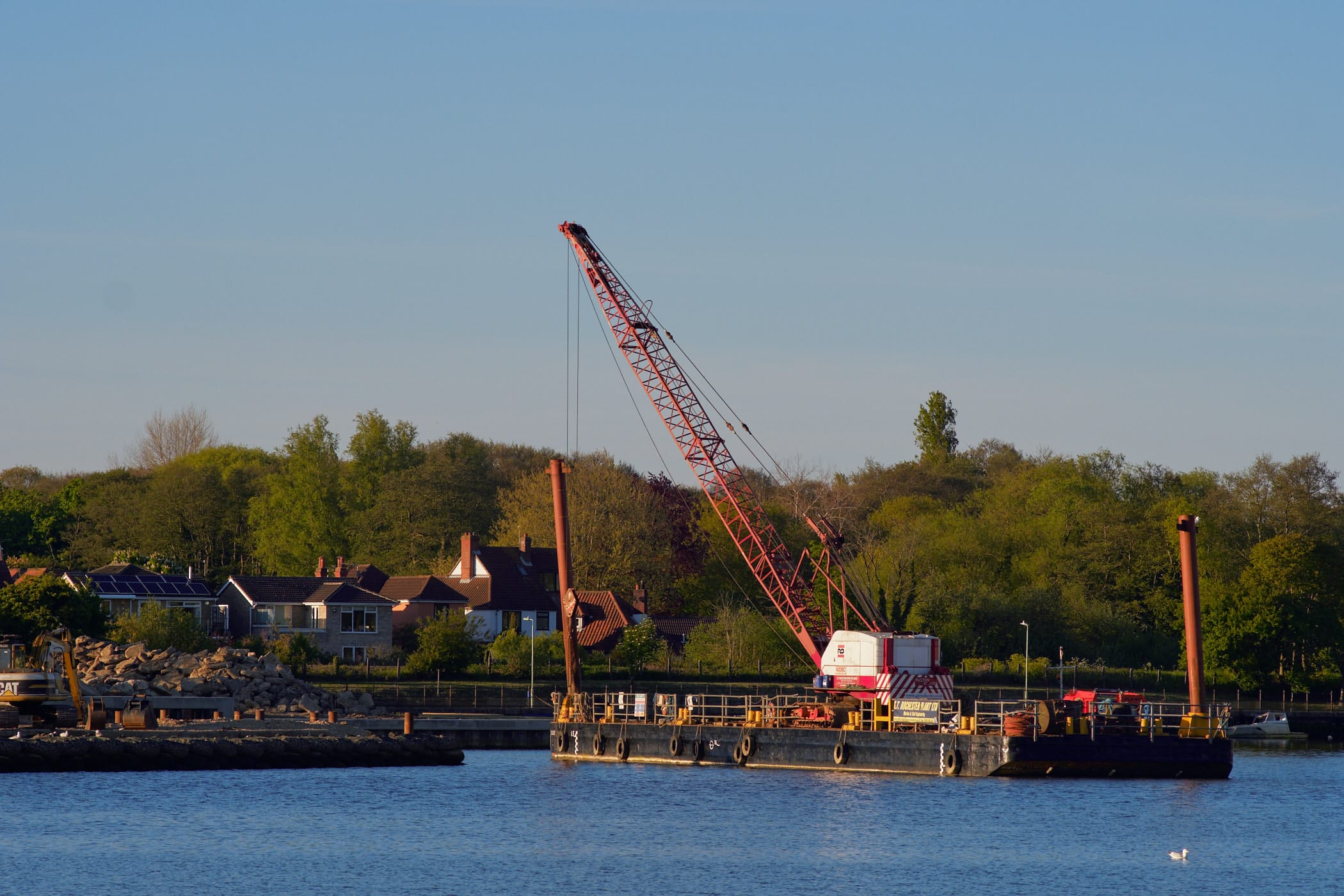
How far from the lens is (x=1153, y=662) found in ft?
347

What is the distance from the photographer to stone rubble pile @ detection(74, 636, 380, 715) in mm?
74000

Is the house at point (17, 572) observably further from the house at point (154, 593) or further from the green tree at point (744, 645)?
the green tree at point (744, 645)

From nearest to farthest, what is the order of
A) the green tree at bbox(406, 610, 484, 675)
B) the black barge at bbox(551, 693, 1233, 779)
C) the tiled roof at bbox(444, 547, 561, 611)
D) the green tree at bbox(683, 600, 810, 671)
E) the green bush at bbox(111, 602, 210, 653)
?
the black barge at bbox(551, 693, 1233, 779), the green bush at bbox(111, 602, 210, 653), the green tree at bbox(406, 610, 484, 675), the green tree at bbox(683, 600, 810, 671), the tiled roof at bbox(444, 547, 561, 611)

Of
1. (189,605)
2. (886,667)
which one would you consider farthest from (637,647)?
(886,667)

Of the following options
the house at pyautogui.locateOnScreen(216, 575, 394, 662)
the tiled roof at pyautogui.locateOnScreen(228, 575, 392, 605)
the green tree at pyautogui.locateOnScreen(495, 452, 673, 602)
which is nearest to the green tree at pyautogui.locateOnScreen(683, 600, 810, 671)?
the green tree at pyautogui.locateOnScreen(495, 452, 673, 602)

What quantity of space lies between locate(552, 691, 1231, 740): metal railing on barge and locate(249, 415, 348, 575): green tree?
61901 mm

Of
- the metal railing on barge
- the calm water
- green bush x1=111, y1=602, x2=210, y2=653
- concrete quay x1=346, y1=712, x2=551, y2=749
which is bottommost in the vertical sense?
the calm water

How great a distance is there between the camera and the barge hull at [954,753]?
171 feet

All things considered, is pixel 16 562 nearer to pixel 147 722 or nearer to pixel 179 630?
pixel 179 630

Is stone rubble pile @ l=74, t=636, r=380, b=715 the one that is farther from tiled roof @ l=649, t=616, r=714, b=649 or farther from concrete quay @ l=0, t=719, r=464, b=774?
tiled roof @ l=649, t=616, r=714, b=649

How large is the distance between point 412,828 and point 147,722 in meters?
22.9

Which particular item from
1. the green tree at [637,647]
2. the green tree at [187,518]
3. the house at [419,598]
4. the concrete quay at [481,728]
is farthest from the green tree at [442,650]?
the green tree at [187,518]

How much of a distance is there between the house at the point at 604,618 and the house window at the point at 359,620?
11.7m

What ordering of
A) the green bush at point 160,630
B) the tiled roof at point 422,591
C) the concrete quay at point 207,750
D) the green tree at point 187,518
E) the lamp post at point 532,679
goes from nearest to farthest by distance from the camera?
the concrete quay at point 207,750
the lamp post at point 532,679
the green bush at point 160,630
the tiled roof at point 422,591
the green tree at point 187,518
